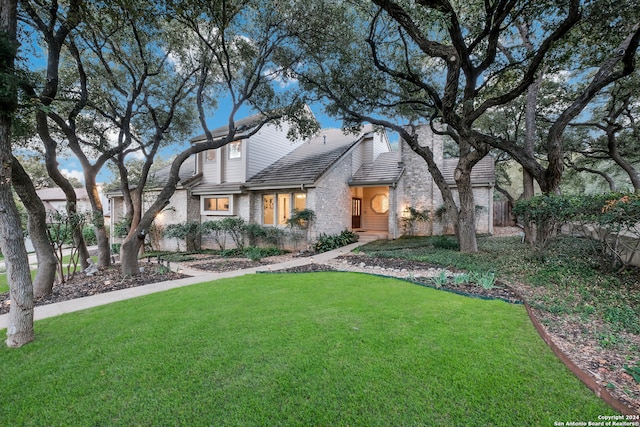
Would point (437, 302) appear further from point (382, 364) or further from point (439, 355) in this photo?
point (382, 364)

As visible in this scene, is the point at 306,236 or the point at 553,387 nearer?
the point at 553,387

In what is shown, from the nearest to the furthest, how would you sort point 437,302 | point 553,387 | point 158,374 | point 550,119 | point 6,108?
point 553,387 < point 158,374 < point 6,108 < point 437,302 < point 550,119

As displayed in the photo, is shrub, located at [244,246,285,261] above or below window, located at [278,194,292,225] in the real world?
below

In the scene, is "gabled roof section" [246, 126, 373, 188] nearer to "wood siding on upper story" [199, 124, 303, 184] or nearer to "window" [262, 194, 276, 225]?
"wood siding on upper story" [199, 124, 303, 184]

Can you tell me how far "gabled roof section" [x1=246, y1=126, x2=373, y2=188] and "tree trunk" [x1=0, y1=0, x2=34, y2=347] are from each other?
8.73 metres

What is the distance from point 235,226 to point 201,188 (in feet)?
10.5

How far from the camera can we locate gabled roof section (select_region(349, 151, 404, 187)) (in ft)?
45.4

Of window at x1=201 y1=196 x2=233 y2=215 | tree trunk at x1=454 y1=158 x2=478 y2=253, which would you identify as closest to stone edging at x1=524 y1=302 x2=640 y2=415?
tree trunk at x1=454 y1=158 x2=478 y2=253

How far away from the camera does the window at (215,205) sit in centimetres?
1351

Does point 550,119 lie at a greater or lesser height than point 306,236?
greater

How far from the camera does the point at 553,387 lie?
2410 millimetres

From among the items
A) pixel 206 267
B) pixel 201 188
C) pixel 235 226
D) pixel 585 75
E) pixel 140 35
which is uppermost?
pixel 585 75

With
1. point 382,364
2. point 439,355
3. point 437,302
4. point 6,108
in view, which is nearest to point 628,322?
point 437,302

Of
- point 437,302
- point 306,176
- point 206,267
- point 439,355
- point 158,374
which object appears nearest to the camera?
point 158,374
